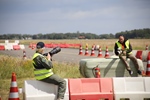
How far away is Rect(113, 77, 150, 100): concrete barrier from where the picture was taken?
25.7 ft

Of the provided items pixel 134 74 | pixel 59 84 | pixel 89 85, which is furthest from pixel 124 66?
pixel 59 84

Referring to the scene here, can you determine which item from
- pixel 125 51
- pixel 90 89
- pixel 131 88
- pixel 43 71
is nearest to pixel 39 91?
pixel 43 71

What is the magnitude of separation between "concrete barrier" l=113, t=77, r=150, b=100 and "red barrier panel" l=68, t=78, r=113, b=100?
0.17 metres

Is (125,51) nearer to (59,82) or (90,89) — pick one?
(90,89)

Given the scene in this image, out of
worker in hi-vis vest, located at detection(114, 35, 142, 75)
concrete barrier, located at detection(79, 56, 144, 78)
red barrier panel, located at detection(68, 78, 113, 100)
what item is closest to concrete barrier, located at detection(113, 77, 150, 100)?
red barrier panel, located at detection(68, 78, 113, 100)

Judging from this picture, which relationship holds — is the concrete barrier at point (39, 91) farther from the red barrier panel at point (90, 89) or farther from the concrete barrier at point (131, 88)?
the concrete barrier at point (131, 88)

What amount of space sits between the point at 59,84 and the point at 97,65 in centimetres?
249

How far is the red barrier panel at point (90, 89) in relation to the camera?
7.68 m

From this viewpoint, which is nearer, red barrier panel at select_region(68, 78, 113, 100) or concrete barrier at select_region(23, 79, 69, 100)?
concrete barrier at select_region(23, 79, 69, 100)

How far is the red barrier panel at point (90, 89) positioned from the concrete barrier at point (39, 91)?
214 mm

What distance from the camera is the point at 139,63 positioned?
32.0 ft

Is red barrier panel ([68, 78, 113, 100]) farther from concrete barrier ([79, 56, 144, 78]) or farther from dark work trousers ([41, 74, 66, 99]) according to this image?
concrete barrier ([79, 56, 144, 78])

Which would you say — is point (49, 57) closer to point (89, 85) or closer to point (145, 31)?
point (89, 85)

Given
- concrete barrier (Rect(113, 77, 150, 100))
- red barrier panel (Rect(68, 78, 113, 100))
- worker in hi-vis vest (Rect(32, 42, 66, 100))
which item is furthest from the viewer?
concrete barrier (Rect(113, 77, 150, 100))
